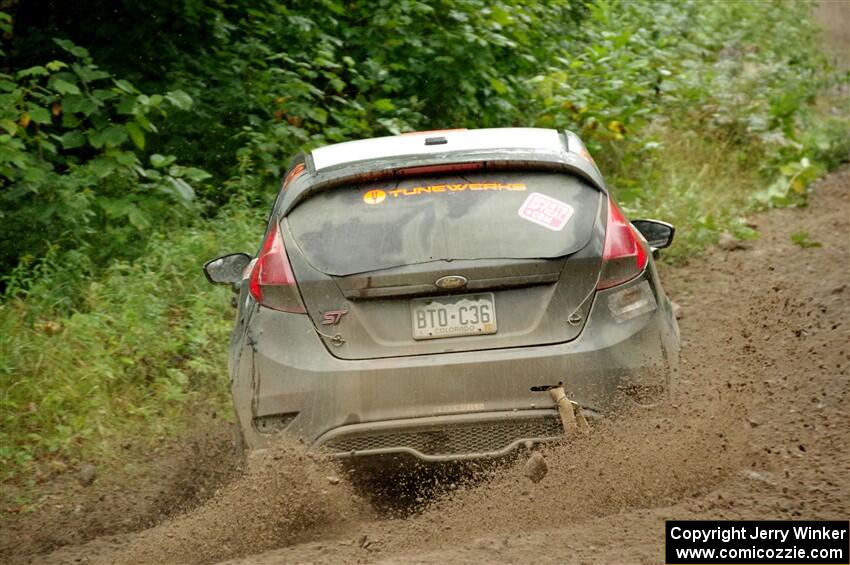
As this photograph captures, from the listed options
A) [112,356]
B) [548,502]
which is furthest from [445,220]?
[112,356]

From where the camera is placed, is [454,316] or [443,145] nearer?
[454,316]

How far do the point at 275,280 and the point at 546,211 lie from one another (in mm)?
1165

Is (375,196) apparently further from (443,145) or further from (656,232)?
(656,232)

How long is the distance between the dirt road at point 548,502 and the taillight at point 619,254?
1.85ft

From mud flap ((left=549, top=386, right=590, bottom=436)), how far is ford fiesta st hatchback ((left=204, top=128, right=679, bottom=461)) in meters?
0.03

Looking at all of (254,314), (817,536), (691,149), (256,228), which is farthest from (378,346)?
(691,149)

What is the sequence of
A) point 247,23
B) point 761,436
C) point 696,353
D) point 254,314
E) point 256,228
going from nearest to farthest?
point 254,314 < point 761,436 < point 696,353 < point 256,228 < point 247,23

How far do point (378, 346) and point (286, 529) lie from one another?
842 mm

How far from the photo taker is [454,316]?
16.1 feet

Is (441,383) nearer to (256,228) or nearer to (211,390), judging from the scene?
(211,390)

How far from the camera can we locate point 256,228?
9633mm

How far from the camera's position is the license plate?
492cm

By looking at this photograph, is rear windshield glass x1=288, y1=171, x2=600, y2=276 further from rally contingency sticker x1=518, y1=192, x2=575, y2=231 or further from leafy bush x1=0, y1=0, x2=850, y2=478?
leafy bush x1=0, y1=0, x2=850, y2=478

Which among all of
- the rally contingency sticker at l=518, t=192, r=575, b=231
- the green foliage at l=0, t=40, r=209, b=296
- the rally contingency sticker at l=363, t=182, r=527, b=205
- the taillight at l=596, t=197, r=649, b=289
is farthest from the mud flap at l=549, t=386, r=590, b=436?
the green foliage at l=0, t=40, r=209, b=296
